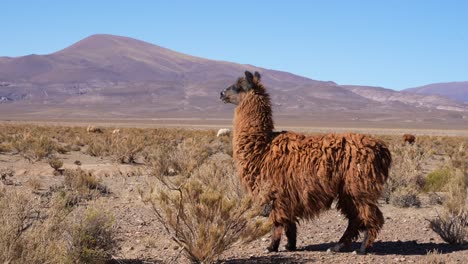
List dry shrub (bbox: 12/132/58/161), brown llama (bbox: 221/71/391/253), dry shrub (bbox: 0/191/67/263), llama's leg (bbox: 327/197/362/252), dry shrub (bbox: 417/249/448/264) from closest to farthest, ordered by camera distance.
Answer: dry shrub (bbox: 0/191/67/263)
dry shrub (bbox: 417/249/448/264)
brown llama (bbox: 221/71/391/253)
llama's leg (bbox: 327/197/362/252)
dry shrub (bbox: 12/132/58/161)

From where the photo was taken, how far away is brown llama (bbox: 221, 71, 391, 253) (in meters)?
7.11

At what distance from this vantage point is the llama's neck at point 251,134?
294 inches

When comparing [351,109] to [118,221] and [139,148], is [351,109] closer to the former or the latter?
[139,148]

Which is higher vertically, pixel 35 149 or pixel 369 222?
pixel 369 222

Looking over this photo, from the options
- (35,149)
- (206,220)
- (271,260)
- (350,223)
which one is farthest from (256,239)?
(35,149)

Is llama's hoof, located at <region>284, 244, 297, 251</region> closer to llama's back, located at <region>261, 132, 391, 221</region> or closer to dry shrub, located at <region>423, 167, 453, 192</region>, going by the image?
llama's back, located at <region>261, 132, 391, 221</region>

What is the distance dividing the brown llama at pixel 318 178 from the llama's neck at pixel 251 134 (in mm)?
12

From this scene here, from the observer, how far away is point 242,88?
793cm

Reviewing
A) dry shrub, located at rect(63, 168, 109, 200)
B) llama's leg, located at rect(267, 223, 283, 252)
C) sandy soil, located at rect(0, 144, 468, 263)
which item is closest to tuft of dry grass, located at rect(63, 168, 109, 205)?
dry shrub, located at rect(63, 168, 109, 200)

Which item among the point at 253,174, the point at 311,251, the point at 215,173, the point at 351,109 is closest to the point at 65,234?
the point at 253,174

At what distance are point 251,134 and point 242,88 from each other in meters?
0.65

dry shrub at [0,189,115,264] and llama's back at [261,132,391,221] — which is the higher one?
llama's back at [261,132,391,221]

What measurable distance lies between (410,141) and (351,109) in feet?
393

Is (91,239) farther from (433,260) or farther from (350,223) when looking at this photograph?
(433,260)
